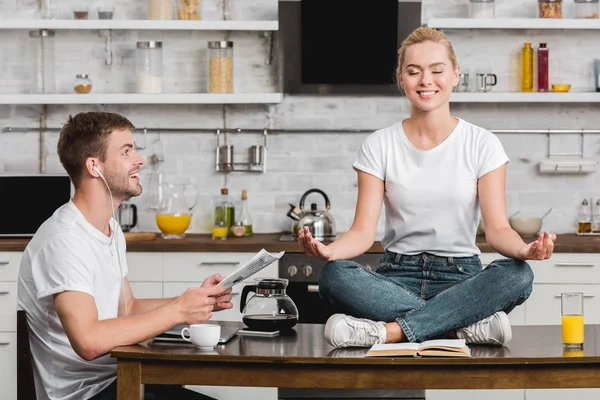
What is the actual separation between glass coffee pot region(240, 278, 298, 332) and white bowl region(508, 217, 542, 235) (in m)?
2.41

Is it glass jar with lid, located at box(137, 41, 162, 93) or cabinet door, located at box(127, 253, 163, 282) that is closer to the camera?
cabinet door, located at box(127, 253, 163, 282)

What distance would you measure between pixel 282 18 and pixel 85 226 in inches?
104

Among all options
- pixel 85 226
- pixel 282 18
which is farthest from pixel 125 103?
pixel 85 226

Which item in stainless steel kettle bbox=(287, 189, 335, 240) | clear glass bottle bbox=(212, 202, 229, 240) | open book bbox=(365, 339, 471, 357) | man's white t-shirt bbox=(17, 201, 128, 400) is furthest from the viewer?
clear glass bottle bbox=(212, 202, 229, 240)

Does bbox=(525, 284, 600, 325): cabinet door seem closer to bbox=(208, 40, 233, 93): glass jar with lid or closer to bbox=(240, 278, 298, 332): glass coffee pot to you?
bbox=(208, 40, 233, 93): glass jar with lid

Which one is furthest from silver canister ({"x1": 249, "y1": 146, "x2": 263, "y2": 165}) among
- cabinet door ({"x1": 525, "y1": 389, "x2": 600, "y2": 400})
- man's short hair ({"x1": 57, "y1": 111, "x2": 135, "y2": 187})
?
man's short hair ({"x1": 57, "y1": 111, "x2": 135, "y2": 187})

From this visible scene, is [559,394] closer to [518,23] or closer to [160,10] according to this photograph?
[518,23]

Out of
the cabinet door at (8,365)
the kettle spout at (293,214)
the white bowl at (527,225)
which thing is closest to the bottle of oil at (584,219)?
the white bowl at (527,225)

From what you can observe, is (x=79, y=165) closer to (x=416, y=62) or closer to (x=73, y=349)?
(x=73, y=349)

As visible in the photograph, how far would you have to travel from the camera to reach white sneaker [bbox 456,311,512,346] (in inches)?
84.5

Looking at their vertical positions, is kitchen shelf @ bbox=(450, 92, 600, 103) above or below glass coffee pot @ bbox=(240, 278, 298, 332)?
above

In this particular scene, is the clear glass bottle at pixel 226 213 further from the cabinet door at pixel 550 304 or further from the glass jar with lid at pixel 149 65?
the cabinet door at pixel 550 304

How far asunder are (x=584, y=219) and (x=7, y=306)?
293cm

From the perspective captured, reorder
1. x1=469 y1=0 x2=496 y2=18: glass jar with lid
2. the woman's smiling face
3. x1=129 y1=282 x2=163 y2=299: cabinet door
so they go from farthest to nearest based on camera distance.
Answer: x1=469 y1=0 x2=496 y2=18: glass jar with lid < x1=129 y1=282 x2=163 y2=299: cabinet door < the woman's smiling face
